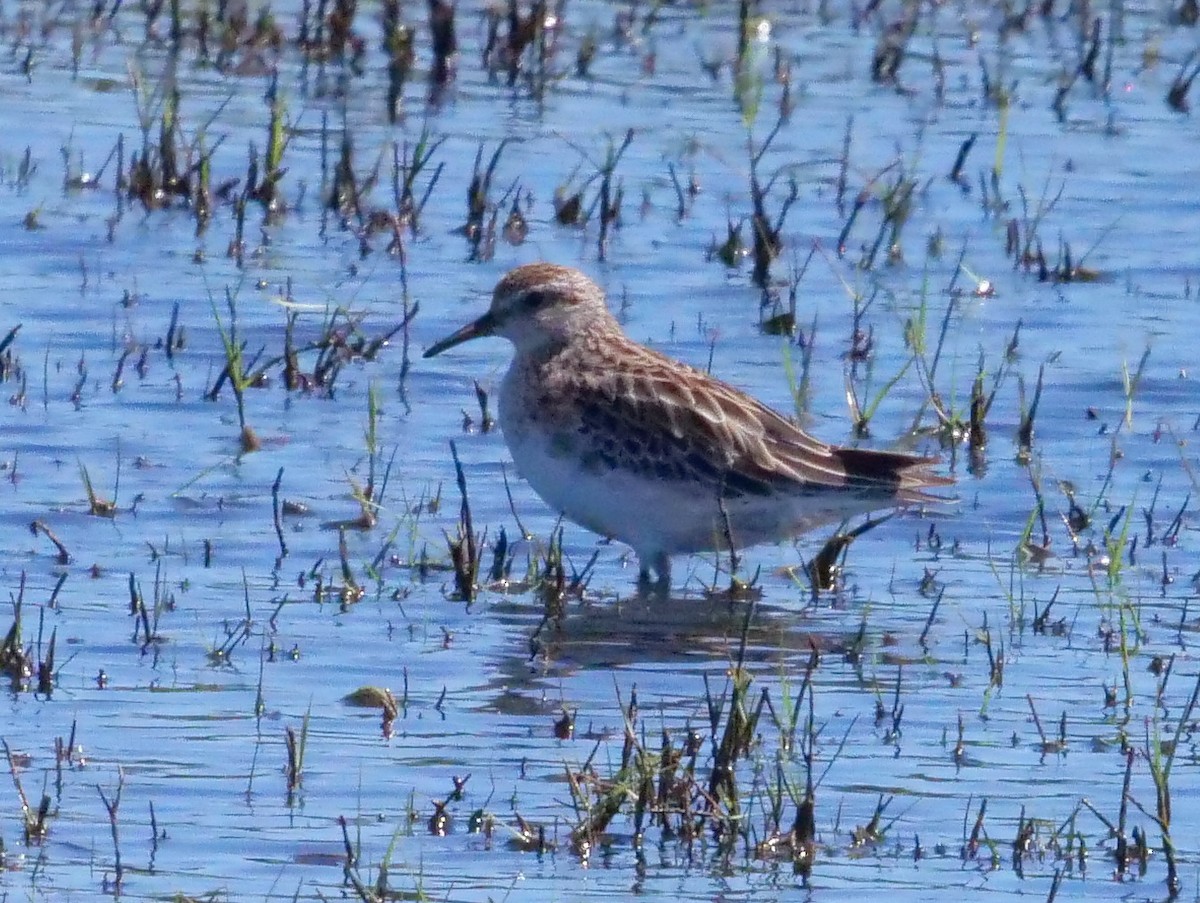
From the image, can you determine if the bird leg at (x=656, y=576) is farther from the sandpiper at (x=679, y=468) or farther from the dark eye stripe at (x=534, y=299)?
the dark eye stripe at (x=534, y=299)

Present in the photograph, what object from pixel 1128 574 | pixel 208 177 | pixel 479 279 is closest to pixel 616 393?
pixel 1128 574

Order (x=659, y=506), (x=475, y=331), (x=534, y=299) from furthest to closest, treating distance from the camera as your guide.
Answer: (x=475, y=331) → (x=534, y=299) → (x=659, y=506)

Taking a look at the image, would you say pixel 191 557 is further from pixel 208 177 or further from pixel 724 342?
pixel 208 177

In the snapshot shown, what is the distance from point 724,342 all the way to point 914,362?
2.94ft

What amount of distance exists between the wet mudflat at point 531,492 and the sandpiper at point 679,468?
22 cm

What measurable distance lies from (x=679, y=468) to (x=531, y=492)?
1.20 m

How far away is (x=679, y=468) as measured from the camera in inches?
330

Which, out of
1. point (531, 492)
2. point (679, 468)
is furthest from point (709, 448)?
point (531, 492)

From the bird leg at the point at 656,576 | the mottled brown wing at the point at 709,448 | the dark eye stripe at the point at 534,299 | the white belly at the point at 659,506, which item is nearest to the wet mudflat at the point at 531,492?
the bird leg at the point at 656,576

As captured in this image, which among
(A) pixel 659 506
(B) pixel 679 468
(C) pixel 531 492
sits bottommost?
(C) pixel 531 492

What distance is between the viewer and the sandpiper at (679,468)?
835 centimetres

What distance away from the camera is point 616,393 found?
28.1ft

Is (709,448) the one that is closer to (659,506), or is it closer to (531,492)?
(659,506)

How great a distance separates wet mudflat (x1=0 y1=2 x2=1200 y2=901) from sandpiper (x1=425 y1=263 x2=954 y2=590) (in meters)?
0.22
